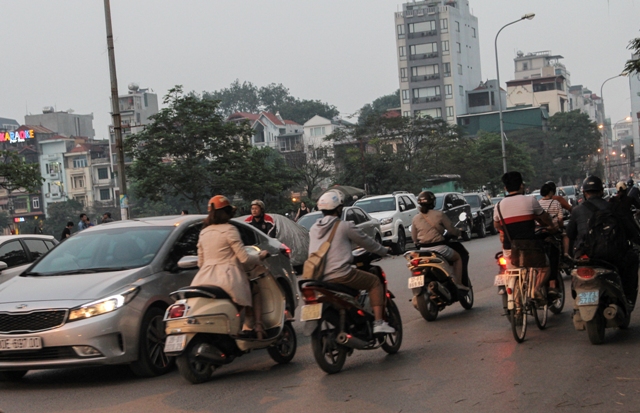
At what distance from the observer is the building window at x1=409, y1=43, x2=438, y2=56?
110 metres

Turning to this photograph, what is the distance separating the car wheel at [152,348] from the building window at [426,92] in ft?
346

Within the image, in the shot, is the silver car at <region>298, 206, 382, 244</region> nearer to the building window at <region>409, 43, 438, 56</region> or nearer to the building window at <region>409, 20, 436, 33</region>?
the building window at <region>409, 43, 438, 56</region>

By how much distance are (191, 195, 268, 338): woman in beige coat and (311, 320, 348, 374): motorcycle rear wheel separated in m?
0.71

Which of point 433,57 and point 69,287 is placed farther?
point 433,57

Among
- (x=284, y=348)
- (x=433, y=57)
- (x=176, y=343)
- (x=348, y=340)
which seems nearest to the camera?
(x=176, y=343)

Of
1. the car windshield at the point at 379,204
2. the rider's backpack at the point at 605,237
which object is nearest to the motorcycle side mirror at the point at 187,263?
the rider's backpack at the point at 605,237

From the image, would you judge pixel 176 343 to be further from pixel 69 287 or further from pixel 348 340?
pixel 348 340

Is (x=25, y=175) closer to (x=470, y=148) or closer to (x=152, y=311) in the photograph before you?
(x=152, y=311)

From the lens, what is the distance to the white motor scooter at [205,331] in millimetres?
7648

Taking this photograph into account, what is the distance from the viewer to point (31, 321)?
314 inches

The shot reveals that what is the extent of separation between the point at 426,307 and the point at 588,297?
3.14 metres

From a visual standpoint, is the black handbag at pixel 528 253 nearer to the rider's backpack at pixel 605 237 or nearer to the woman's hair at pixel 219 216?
the rider's backpack at pixel 605 237

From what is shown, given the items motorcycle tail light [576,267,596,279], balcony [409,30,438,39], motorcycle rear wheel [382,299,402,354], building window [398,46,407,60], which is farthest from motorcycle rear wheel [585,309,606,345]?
building window [398,46,407,60]

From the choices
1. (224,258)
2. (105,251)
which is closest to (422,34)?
(105,251)
